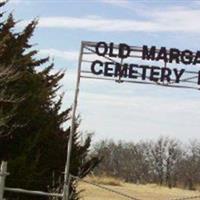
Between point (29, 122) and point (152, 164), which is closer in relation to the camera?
point (29, 122)

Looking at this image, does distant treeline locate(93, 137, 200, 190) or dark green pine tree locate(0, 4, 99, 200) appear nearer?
dark green pine tree locate(0, 4, 99, 200)

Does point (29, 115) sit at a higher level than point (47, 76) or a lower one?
lower

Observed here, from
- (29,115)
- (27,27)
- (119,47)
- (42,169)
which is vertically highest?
(27,27)

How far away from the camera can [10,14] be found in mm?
17781

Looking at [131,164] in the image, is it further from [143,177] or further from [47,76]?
[47,76]

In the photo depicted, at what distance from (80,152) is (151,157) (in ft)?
212

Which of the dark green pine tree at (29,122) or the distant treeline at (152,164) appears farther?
the distant treeline at (152,164)

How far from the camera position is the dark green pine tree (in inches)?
640

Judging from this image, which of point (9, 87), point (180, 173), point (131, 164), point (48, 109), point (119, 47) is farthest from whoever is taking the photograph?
point (131, 164)

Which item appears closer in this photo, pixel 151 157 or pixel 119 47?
pixel 119 47

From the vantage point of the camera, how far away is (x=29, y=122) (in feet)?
56.1

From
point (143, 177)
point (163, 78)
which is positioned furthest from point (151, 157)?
point (163, 78)

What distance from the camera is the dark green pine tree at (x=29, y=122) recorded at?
53.4 ft

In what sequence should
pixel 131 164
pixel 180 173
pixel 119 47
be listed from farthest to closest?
pixel 131 164
pixel 180 173
pixel 119 47
